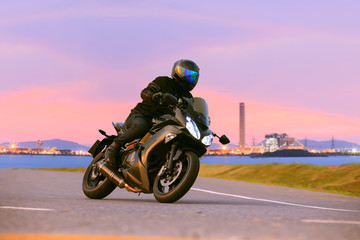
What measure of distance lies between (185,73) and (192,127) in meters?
1.02

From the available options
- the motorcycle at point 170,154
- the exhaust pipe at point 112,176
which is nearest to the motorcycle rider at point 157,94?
the motorcycle at point 170,154

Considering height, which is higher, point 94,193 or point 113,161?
point 113,161

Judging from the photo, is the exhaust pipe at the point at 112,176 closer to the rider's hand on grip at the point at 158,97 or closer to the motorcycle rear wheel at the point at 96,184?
the motorcycle rear wheel at the point at 96,184

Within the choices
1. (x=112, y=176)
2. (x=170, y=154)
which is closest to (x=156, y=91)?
(x=170, y=154)

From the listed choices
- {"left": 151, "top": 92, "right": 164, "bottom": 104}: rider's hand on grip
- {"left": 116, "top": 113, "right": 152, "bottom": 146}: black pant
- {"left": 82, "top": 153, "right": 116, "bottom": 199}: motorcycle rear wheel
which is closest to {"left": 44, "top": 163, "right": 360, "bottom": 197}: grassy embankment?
{"left": 82, "top": 153, "right": 116, "bottom": 199}: motorcycle rear wheel

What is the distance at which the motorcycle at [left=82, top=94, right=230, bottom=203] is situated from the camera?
24.3 feet

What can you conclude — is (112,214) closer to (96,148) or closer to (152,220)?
(152,220)

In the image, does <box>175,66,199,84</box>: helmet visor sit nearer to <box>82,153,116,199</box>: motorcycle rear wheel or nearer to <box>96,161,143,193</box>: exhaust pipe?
<box>96,161,143,193</box>: exhaust pipe

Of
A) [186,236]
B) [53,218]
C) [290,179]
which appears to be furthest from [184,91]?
[290,179]

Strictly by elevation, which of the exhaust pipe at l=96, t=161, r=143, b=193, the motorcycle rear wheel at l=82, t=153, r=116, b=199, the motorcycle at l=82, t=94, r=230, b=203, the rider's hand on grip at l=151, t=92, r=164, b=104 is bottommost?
the motorcycle rear wheel at l=82, t=153, r=116, b=199

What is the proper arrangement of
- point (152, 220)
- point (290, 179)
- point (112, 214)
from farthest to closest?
1. point (290, 179)
2. point (112, 214)
3. point (152, 220)

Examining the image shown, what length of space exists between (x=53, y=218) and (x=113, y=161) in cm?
383

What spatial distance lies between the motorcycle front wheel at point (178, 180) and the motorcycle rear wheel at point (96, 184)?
1.63m

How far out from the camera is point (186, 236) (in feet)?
12.9
